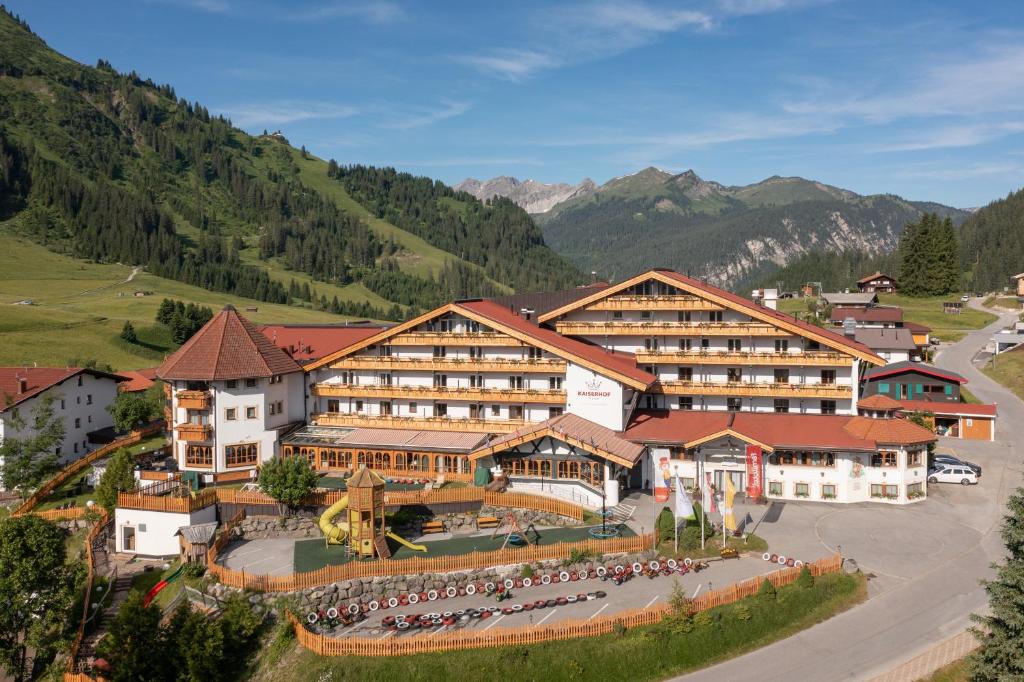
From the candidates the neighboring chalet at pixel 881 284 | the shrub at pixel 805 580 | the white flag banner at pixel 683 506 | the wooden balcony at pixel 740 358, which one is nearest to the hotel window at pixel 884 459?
the wooden balcony at pixel 740 358

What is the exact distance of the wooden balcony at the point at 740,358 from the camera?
54594mm

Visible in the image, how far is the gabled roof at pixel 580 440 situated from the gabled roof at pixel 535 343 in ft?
13.1

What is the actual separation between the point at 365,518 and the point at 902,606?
1071 inches

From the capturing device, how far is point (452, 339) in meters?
57.4

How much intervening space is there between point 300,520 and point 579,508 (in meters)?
17.5

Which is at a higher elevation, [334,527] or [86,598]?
[334,527]

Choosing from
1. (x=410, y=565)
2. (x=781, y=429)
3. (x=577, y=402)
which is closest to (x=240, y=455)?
(x=410, y=565)

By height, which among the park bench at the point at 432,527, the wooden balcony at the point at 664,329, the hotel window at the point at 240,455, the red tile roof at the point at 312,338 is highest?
the wooden balcony at the point at 664,329

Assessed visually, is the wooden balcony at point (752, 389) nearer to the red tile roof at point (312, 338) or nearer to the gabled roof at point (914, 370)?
the red tile roof at point (312, 338)

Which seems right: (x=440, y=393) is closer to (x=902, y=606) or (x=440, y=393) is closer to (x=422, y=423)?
(x=422, y=423)

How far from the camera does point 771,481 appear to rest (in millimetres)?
51594

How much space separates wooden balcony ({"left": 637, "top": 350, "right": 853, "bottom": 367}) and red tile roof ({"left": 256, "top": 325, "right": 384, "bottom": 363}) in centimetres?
2241

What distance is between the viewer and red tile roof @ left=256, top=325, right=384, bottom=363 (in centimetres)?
6318

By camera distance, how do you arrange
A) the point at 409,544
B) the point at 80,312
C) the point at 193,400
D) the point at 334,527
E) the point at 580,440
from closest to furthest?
the point at 409,544
the point at 334,527
the point at 580,440
the point at 193,400
the point at 80,312
